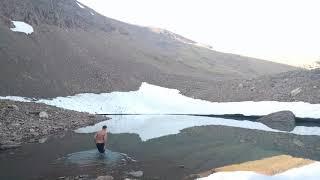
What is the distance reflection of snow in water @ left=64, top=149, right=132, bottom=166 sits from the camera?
25592mm

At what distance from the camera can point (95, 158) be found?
87.2 ft

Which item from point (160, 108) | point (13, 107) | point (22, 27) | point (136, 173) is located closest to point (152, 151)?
point (136, 173)

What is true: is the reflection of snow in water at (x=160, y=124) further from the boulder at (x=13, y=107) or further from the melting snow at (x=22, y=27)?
the melting snow at (x=22, y=27)

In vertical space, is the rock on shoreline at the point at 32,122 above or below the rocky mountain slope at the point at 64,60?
below

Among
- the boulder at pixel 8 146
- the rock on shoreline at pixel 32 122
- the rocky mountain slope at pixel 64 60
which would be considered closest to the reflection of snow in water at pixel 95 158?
the boulder at pixel 8 146

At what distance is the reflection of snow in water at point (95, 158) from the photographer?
1008 inches

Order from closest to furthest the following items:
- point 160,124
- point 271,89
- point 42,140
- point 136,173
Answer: point 136,173 → point 42,140 → point 160,124 → point 271,89

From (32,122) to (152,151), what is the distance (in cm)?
1288

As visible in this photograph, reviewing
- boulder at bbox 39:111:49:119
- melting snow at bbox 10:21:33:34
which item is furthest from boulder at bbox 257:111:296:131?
melting snow at bbox 10:21:33:34

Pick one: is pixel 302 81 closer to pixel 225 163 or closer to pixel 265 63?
pixel 225 163

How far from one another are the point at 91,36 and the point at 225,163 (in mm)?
77024

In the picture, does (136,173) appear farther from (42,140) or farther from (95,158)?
(42,140)

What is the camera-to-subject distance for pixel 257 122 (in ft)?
174

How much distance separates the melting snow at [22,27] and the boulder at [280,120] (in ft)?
133
